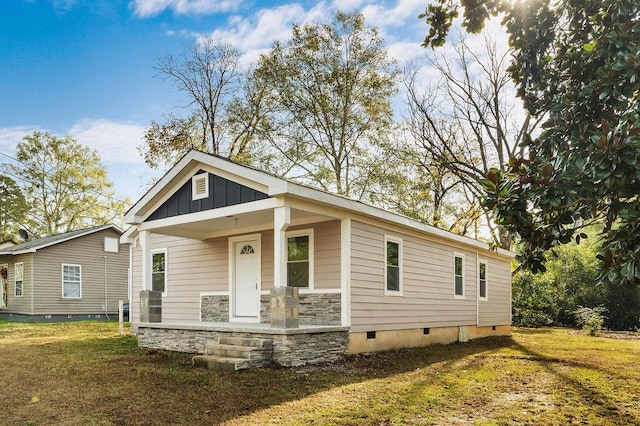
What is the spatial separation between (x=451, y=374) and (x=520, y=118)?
60.3ft

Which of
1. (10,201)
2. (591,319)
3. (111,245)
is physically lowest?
(591,319)

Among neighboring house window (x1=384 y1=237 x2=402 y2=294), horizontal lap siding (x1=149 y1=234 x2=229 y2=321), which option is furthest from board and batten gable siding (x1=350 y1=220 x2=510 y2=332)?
horizontal lap siding (x1=149 y1=234 x2=229 y2=321)

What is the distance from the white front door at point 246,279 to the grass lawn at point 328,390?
7.52ft

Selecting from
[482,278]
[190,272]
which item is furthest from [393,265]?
[482,278]

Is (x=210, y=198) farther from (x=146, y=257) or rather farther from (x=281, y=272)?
(x=146, y=257)

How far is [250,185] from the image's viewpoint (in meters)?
9.62

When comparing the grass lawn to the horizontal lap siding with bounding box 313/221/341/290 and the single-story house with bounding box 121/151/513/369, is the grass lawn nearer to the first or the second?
the single-story house with bounding box 121/151/513/369

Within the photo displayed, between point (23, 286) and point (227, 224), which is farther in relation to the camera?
point (23, 286)

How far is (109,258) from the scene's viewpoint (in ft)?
78.5

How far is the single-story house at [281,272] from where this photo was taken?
9.14 meters

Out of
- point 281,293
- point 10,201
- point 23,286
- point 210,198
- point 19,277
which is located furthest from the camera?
point 10,201

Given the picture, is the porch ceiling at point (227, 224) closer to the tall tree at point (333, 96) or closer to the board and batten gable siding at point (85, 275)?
the board and batten gable siding at point (85, 275)

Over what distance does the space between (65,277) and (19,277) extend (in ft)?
6.18

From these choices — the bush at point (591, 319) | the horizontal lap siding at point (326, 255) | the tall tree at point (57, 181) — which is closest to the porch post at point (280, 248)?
the horizontal lap siding at point (326, 255)
